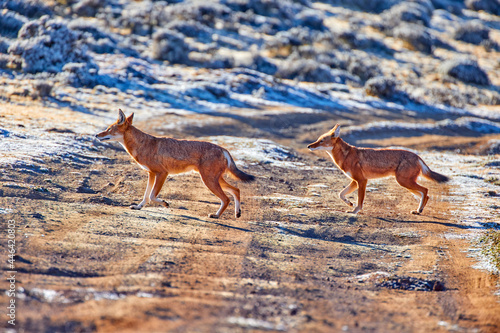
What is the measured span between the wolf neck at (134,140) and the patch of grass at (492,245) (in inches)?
247

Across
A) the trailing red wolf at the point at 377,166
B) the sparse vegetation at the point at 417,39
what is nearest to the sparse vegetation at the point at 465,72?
the sparse vegetation at the point at 417,39

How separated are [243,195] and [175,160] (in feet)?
7.29

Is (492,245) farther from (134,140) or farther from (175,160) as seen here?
(134,140)

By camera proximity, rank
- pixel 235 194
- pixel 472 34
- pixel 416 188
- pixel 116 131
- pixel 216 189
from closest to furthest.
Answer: pixel 216 189 < pixel 235 194 < pixel 116 131 < pixel 416 188 < pixel 472 34

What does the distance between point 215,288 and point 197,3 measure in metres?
32.8

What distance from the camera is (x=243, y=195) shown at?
411 inches

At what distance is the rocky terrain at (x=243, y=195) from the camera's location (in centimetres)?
487

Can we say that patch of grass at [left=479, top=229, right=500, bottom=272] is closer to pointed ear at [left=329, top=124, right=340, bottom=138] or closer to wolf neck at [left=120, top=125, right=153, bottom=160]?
pointed ear at [left=329, top=124, right=340, bottom=138]

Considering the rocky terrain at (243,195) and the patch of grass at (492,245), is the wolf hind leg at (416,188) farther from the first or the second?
the patch of grass at (492,245)

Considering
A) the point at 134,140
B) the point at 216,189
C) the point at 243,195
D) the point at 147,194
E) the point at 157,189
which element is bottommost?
the point at 243,195

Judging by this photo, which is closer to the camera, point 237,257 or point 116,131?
point 237,257

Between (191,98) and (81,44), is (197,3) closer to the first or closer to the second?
(81,44)

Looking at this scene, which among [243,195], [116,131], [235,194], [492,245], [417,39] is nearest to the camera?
[492,245]

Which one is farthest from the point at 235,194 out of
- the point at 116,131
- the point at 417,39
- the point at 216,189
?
the point at 417,39
